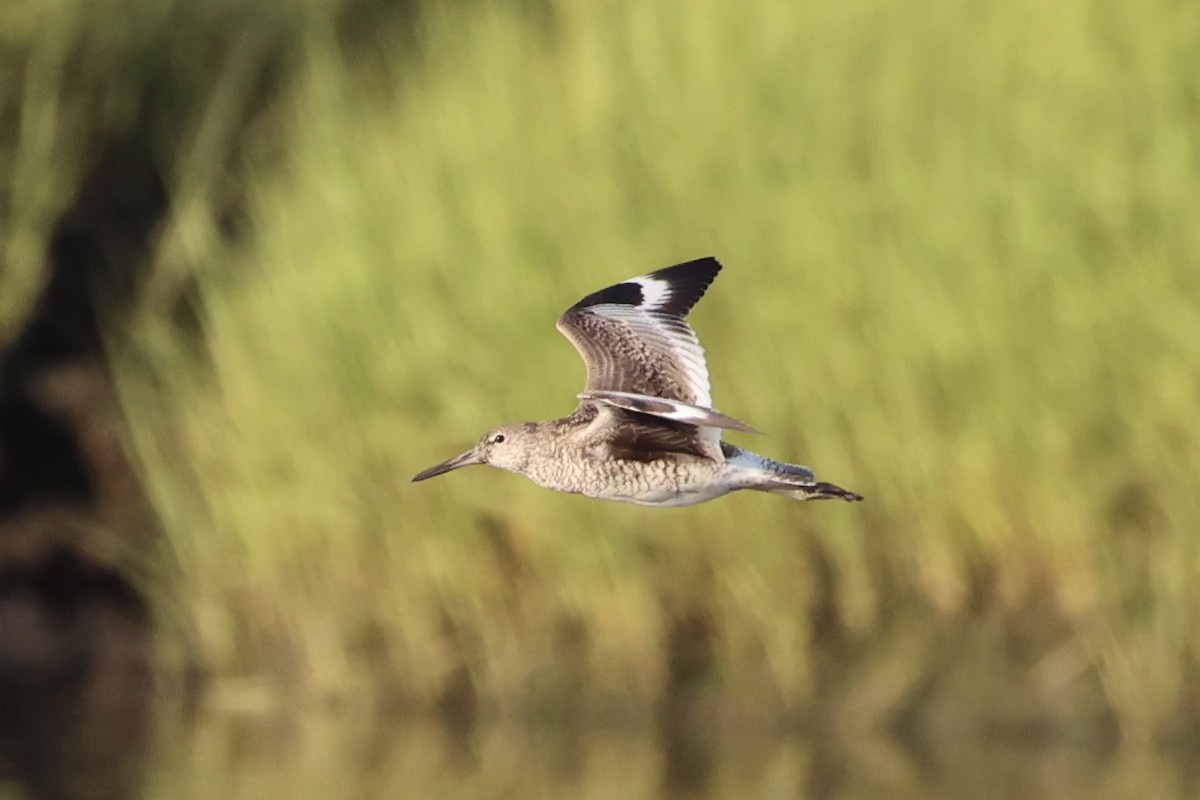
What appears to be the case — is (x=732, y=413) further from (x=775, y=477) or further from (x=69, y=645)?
(x=69, y=645)

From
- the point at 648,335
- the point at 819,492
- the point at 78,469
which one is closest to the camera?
the point at 819,492

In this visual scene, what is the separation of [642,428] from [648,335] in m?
0.47

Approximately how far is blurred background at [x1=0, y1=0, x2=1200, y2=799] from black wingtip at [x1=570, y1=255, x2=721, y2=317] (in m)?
2.31

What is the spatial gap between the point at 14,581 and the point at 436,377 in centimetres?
285

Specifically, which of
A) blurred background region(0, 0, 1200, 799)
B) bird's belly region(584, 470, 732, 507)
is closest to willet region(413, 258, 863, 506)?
bird's belly region(584, 470, 732, 507)

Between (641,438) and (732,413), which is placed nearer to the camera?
(641,438)

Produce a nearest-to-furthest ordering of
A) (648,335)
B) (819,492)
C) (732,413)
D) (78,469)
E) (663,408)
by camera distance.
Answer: (663,408), (819,492), (648,335), (732,413), (78,469)

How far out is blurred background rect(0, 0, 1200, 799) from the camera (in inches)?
282

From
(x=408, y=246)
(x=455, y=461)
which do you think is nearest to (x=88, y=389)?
(x=408, y=246)

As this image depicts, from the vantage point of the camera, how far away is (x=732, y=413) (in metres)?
7.39

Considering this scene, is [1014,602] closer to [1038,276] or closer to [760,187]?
[1038,276]

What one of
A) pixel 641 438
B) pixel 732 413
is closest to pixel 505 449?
pixel 641 438

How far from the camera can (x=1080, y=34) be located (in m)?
7.57

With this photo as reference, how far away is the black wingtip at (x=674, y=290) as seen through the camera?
16.2ft
